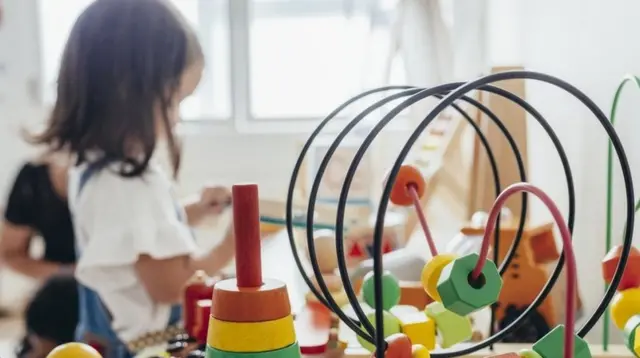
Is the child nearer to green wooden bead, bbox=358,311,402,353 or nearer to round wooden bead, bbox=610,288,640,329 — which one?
green wooden bead, bbox=358,311,402,353

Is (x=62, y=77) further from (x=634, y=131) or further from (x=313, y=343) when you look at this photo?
(x=634, y=131)

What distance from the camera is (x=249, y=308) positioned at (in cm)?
32

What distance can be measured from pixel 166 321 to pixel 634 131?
2.24 ft

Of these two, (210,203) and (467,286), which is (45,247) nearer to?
(210,203)

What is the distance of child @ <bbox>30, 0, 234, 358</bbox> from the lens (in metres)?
0.94

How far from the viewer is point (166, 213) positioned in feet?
3.15

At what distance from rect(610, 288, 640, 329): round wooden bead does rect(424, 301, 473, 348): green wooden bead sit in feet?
0.32

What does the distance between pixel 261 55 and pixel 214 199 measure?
0.96 metres

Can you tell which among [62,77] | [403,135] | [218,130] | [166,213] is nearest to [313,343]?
[166,213]

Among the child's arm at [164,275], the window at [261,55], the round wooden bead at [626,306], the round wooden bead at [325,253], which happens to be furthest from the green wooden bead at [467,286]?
the window at [261,55]

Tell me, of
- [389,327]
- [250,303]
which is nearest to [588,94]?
[389,327]

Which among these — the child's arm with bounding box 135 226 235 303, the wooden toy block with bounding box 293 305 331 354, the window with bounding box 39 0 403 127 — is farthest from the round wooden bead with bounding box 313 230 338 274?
the window with bounding box 39 0 403 127

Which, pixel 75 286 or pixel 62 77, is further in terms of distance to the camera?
pixel 75 286

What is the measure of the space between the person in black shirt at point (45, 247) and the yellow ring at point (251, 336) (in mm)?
839
